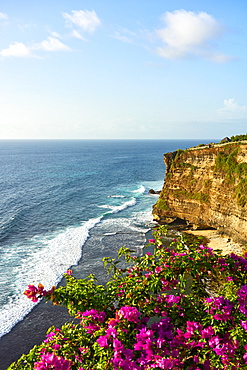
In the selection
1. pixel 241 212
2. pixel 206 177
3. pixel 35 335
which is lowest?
pixel 35 335

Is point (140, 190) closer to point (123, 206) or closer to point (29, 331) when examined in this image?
point (123, 206)

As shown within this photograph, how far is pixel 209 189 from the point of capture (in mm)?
40406

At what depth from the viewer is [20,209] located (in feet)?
175

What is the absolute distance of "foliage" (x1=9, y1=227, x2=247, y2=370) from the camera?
A: 539 cm

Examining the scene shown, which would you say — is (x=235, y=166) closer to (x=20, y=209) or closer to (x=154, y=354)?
(x=154, y=354)

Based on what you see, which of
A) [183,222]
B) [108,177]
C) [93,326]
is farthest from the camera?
[108,177]

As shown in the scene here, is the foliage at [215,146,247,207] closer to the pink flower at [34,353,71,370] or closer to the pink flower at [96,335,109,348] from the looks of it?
the pink flower at [96,335,109,348]

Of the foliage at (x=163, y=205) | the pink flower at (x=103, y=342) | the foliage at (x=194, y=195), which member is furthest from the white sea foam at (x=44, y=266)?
the pink flower at (x=103, y=342)

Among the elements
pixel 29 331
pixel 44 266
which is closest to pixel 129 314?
pixel 29 331

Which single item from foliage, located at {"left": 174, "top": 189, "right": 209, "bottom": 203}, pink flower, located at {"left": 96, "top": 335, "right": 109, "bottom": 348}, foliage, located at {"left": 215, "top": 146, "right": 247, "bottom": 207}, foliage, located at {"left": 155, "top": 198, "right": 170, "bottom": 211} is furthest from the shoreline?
pink flower, located at {"left": 96, "top": 335, "right": 109, "bottom": 348}

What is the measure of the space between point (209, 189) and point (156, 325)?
3638 cm

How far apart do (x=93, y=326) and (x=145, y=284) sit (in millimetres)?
1505

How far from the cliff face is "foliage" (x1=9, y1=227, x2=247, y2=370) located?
2849 centimetres

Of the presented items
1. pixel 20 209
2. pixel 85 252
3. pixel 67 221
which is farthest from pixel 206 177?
pixel 20 209
